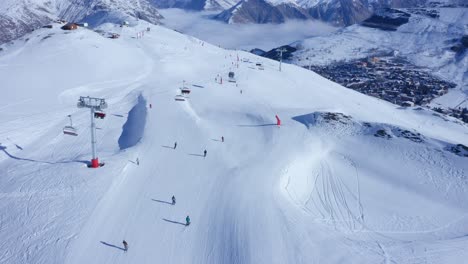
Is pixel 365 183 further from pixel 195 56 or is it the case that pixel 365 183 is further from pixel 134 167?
pixel 195 56

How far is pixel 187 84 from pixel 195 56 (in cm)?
2455

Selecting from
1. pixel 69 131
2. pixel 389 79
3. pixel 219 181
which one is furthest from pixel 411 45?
pixel 219 181

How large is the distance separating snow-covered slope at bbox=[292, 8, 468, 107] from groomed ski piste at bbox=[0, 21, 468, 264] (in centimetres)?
10491

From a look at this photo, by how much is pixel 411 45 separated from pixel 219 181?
170734mm

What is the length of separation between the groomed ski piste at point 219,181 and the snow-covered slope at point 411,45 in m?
105

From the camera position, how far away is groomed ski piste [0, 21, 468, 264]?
67.9 feet

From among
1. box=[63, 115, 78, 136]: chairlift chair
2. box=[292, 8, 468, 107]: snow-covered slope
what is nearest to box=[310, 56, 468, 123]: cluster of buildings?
box=[292, 8, 468, 107]: snow-covered slope

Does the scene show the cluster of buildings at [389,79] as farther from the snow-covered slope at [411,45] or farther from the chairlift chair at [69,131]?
the chairlift chair at [69,131]

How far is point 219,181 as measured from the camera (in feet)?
89.1

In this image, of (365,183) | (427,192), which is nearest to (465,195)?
(427,192)

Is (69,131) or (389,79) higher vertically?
(69,131)

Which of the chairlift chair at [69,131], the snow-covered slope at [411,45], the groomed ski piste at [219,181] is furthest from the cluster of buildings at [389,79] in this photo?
the chairlift chair at [69,131]

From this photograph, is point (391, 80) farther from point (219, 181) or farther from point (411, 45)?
point (219, 181)

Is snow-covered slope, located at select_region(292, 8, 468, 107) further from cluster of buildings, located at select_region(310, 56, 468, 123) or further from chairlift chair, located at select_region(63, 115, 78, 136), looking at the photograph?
chairlift chair, located at select_region(63, 115, 78, 136)
